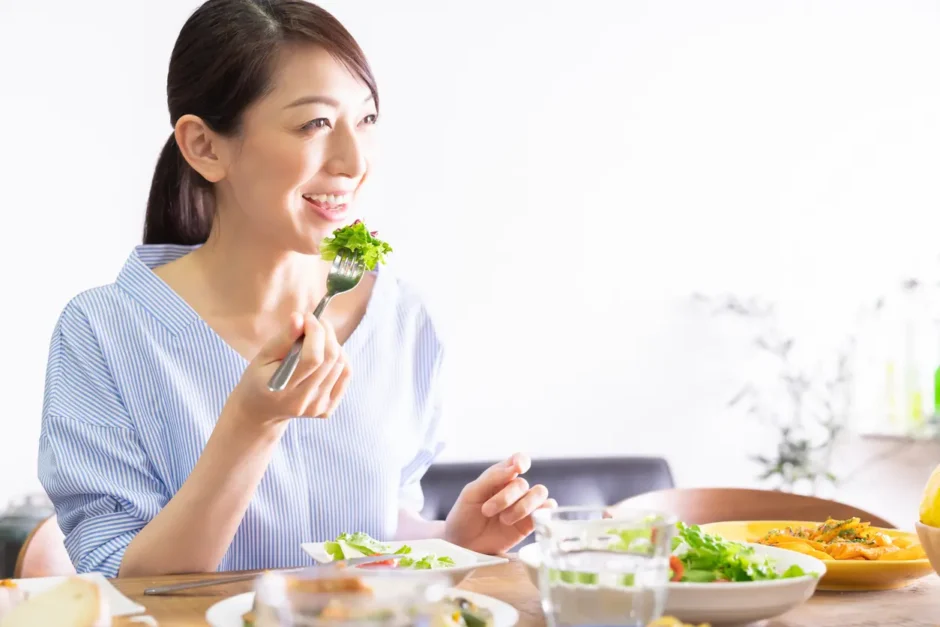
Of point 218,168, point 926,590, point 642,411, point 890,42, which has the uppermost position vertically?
point 890,42

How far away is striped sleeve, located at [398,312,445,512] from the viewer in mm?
1871

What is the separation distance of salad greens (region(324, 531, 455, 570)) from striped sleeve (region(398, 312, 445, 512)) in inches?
25.7

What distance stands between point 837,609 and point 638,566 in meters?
0.39

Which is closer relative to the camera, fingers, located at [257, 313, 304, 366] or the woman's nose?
fingers, located at [257, 313, 304, 366]

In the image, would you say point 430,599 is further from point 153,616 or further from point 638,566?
point 153,616

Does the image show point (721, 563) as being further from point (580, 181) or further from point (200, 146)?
point (580, 181)

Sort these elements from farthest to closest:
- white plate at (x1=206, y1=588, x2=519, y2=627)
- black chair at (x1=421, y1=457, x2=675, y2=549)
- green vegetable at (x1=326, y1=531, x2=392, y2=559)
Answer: black chair at (x1=421, y1=457, x2=675, y2=549), green vegetable at (x1=326, y1=531, x2=392, y2=559), white plate at (x1=206, y1=588, x2=519, y2=627)

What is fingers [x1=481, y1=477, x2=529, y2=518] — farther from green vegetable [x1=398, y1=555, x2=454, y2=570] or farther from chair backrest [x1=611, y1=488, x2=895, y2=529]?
chair backrest [x1=611, y1=488, x2=895, y2=529]

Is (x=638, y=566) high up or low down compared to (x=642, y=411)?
up

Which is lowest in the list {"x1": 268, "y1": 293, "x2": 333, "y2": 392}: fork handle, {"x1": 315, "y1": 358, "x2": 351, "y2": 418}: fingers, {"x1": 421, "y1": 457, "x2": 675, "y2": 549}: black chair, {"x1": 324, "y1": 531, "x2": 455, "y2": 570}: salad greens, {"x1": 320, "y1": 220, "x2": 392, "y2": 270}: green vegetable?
{"x1": 421, "y1": 457, "x2": 675, "y2": 549}: black chair

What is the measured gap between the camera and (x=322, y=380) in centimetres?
119

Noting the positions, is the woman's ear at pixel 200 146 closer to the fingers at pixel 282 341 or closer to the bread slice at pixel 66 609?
the fingers at pixel 282 341

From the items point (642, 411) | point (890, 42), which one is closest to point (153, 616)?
point (642, 411)

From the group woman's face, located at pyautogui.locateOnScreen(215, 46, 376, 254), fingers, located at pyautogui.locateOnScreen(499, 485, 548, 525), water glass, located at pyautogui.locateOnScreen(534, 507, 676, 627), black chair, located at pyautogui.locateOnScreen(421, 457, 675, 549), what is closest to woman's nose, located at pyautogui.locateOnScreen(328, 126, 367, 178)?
woman's face, located at pyautogui.locateOnScreen(215, 46, 376, 254)
